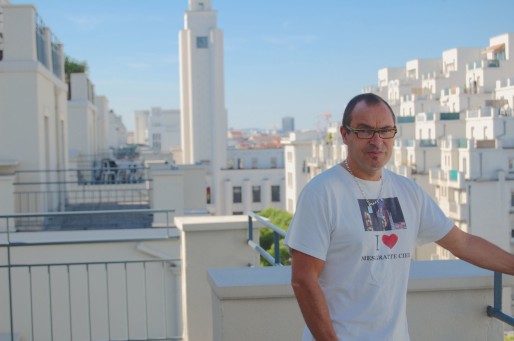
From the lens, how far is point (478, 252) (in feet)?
12.5

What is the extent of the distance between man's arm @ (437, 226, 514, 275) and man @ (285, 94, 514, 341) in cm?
32

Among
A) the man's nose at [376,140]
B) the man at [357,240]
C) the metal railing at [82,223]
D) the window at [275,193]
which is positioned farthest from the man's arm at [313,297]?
the window at [275,193]

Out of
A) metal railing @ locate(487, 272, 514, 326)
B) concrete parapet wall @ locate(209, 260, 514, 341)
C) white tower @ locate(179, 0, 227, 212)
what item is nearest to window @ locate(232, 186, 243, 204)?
white tower @ locate(179, 0, 227, 212)

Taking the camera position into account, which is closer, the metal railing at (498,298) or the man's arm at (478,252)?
the man's arm at (478,252)

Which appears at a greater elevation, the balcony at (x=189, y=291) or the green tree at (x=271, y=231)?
the balcony at (x=189, y=291)

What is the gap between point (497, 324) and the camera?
4.48 m

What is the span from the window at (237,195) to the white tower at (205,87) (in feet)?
7.54

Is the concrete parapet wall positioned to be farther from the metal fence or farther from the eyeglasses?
the metal fence

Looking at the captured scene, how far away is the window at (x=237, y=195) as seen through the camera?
95.1 m

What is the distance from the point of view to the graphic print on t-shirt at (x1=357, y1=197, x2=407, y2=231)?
3373mm

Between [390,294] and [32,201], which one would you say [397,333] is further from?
[32,201]

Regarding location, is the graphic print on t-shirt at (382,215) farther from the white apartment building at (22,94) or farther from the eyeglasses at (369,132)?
the white apartment building at (22,94)

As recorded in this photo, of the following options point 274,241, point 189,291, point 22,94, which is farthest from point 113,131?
point 274,241

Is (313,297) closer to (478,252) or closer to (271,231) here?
(478,252)
